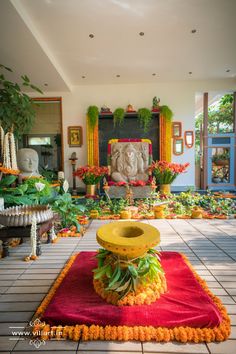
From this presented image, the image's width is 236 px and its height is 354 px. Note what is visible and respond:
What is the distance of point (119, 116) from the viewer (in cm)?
701

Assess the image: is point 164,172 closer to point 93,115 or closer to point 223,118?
point 93,115

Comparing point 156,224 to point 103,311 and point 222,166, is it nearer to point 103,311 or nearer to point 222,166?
point 103,311

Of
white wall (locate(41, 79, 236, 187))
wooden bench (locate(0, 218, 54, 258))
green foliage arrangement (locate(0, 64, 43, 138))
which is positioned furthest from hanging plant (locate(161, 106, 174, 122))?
wooden bench (locate(0, 218, 54, 258))

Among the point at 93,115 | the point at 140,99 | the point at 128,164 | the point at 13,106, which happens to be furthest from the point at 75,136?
the point at 13,106

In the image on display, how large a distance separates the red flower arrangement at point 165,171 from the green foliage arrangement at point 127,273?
14.1ft

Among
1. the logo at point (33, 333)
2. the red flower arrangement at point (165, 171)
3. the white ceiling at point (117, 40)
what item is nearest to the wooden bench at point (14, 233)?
the logo at point (33, 333)

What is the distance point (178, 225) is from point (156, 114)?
456 cm

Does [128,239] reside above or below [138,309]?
above

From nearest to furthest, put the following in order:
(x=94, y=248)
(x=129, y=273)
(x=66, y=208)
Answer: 1. (x=129, y=273)
2. (x=94, y=248)
3. (x=66, y=208)

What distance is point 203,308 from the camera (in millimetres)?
1454

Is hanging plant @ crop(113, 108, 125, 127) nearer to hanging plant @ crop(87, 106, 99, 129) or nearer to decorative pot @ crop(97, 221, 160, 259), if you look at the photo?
hanging plant @ crop(87, 106, 99, 129)

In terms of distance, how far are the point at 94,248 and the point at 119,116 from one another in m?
5.17

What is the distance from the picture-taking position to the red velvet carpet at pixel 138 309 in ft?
4.53

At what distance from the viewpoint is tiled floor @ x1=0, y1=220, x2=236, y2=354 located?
1.26 m
